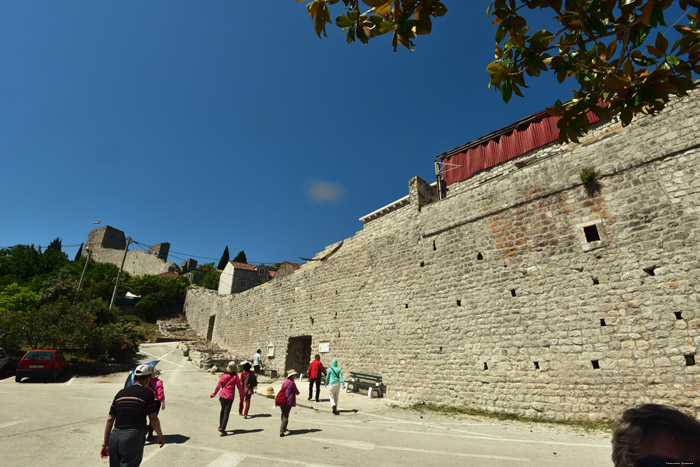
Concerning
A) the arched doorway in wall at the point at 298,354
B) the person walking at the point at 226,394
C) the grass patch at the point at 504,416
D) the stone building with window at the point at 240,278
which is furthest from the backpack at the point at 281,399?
the stone building with window at the point at 240,278

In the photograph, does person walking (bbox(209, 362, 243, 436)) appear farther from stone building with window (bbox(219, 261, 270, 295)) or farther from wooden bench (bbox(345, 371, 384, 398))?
stone building with window (bbox(219, 261, 270, 295))

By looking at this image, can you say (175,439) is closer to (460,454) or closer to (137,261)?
(460,454)

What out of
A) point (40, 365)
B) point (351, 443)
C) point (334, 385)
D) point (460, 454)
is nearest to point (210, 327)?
point (40, 365)

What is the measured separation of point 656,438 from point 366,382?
480 inches

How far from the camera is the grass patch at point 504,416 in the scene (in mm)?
7246

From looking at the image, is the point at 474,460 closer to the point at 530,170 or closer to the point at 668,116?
the point at 530,170

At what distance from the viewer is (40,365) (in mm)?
12922

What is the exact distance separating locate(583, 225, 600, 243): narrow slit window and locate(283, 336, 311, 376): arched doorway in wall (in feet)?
44.0

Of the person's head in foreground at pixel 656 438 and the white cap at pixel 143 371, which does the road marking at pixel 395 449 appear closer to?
the white cap at pixel 143 371

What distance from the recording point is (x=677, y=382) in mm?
6895

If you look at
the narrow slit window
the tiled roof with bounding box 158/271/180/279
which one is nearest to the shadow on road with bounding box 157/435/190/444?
the narrow slit window

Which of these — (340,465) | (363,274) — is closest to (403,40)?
(340,465)

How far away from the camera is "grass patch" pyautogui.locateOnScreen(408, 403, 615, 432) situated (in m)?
7.25

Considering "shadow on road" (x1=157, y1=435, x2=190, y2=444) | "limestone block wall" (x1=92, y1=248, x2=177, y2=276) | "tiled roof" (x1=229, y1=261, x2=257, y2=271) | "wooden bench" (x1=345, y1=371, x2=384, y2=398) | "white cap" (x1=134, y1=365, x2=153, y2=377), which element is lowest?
"shadow on road" (x1=157, y1=435, x2=190, y2=444)
